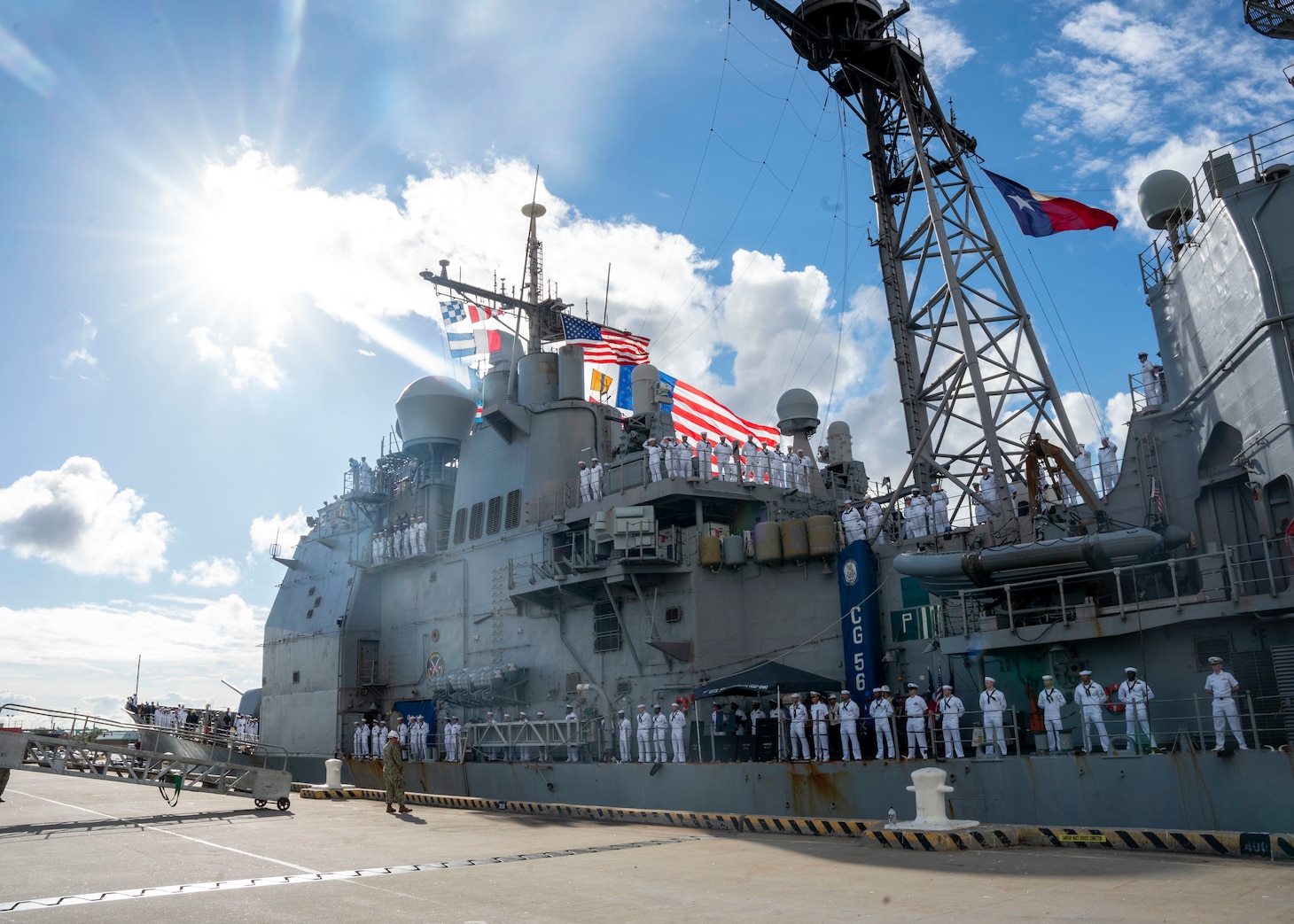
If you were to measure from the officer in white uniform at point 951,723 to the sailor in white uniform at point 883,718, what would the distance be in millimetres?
763

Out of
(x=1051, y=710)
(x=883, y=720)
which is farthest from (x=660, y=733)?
(x=1051, y=710)

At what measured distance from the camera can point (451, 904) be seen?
7395 millimetres

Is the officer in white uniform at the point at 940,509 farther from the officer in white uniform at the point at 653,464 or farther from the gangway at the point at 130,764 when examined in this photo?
the gangway at the point at 130,764

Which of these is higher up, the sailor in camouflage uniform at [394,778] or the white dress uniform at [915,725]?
the white dress uniform at [915,725]

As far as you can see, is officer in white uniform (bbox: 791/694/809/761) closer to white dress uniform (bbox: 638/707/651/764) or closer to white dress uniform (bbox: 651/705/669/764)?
white dress uniform (bbox: 651/705/669/764)

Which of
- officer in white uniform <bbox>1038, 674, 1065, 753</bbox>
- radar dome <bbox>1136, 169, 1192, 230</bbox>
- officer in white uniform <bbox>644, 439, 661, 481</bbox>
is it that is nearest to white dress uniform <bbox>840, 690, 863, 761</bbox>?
officer in white uniform <bbox>1038, 674, 1065, 753</bbox>

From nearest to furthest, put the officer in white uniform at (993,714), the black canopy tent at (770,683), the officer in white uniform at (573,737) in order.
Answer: the officer in white uniform at (993,714), the black canopy tent at (770,683), the officer in white uniform at (573,737)

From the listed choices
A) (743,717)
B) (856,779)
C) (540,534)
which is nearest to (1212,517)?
(856,779)

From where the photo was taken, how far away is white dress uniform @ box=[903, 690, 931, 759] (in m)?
13.6

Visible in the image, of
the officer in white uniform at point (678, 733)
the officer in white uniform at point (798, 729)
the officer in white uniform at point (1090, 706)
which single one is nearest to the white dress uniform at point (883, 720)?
the officer in white uniform at point (798, 729)

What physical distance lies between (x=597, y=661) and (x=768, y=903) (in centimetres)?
1250

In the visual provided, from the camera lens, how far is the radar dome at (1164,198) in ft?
53.4

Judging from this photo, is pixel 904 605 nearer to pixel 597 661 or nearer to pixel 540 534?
pixel 597 661

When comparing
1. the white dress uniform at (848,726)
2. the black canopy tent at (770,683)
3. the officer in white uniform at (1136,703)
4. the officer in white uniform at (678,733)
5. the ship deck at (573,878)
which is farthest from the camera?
the officer in white uniform at (678,733)
